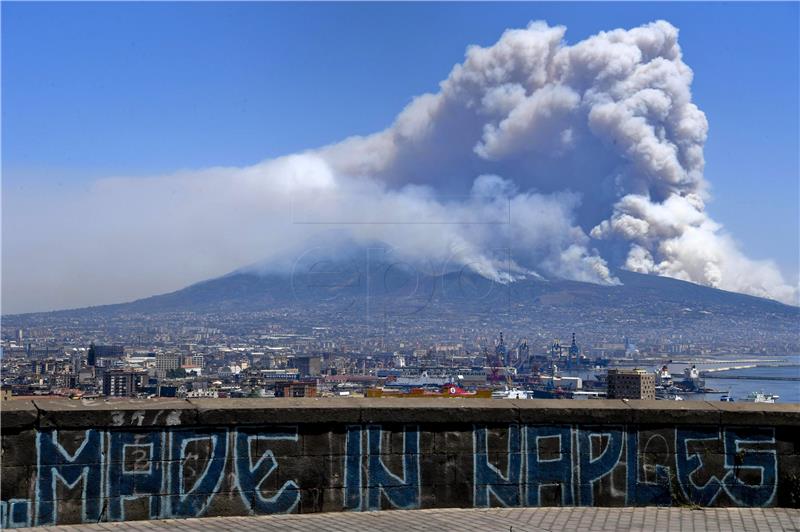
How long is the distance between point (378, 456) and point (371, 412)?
350 millimetres

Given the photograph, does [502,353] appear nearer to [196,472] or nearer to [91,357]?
[91,357]

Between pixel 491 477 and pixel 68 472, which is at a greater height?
pixel 68 472

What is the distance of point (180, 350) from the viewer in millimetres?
112312

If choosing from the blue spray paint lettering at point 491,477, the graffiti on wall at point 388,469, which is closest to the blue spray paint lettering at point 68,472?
the graffiti on wall at point 388,469

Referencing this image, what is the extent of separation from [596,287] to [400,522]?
178 meters

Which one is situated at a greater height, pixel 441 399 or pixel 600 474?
pixel 441 399

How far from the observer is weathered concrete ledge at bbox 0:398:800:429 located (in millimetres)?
8125

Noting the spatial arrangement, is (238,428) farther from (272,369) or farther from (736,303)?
(736,303)

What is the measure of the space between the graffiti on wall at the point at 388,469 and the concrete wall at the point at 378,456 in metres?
0.01

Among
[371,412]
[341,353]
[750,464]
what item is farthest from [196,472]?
Result: [341,353]

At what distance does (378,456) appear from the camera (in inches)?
345

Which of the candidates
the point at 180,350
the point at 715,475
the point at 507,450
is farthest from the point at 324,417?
the point at 180,350

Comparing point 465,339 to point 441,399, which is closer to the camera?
point 441,399

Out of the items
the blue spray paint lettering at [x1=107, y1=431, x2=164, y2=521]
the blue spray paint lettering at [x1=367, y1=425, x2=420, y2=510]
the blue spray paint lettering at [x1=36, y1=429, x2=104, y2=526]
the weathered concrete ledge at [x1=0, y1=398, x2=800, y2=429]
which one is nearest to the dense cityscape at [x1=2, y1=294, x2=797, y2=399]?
the weathered concrete ledge at [x1=0, y1=398, x2=800, y2=429]
